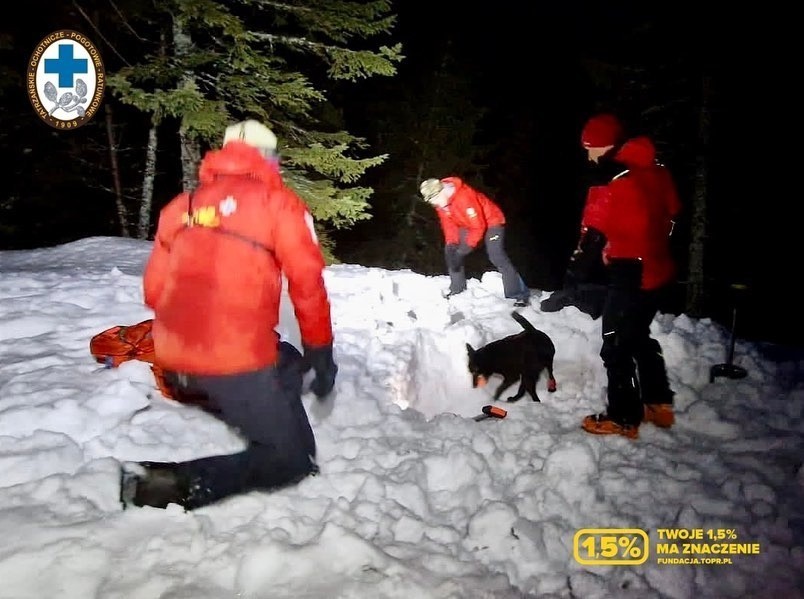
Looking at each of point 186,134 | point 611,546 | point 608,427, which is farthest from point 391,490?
point 186,134

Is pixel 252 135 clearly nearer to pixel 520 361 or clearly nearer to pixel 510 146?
pixel 520 361

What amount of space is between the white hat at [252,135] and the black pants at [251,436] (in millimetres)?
1193

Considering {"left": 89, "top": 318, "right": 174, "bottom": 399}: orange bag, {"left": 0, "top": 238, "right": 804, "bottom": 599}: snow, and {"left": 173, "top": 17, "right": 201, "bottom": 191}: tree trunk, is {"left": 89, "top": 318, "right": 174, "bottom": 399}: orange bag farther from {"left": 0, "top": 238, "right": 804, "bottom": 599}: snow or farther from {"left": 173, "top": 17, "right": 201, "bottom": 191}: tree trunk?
{"left": 173, "top": 17, "right": 201, "bottom": 191}: tree trunk

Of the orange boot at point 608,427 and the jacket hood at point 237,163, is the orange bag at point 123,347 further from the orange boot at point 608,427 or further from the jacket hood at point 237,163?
the orange boot at point 608,427

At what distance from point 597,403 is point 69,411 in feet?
14.6

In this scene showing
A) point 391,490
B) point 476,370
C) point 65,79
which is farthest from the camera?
point 65,79

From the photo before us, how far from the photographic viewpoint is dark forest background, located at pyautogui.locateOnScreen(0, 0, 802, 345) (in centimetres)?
1288

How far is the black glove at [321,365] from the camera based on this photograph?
10.8ft

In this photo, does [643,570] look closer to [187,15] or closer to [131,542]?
[131,542]

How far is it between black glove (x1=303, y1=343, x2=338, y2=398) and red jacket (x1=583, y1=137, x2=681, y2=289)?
2.39 meters

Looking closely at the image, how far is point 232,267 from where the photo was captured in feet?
9.32

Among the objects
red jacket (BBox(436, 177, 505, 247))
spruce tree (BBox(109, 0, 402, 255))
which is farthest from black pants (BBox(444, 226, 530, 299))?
spruce tree (BBox(109, 0, 402, 255))

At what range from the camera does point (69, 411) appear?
3908mm

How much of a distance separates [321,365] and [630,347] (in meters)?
2.66
